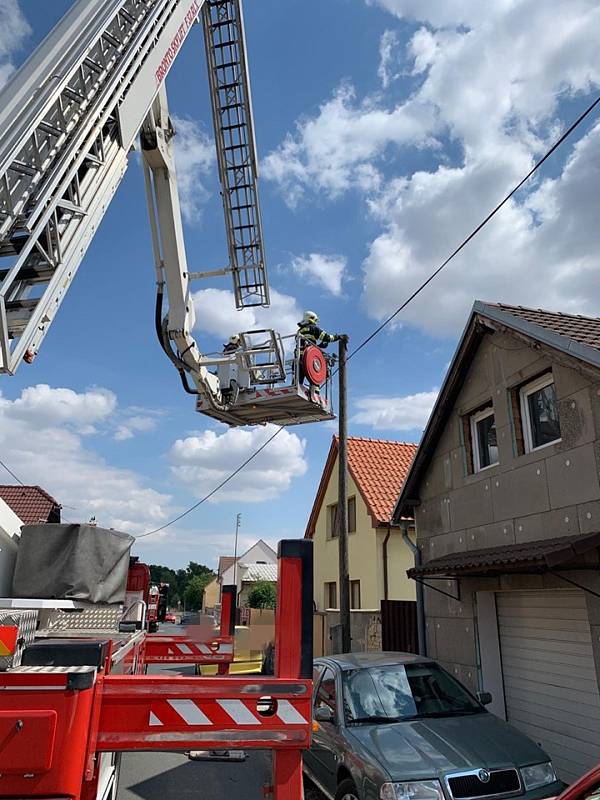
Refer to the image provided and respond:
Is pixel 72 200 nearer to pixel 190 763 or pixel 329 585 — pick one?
pixel 190 763

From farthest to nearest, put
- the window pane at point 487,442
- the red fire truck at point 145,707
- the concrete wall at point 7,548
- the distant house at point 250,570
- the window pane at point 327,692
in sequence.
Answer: the distant house at point 250,570
the window pane at point 487,442
the window pane at point 327,692
the concrete wall at point 7,548
the red fire truck at point 145,707

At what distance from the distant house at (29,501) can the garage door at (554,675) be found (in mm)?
14541

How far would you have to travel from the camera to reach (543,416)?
821 cm

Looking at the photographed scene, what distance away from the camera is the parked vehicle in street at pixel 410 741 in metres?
4.68

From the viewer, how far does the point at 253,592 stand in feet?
141

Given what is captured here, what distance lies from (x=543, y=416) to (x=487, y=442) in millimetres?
1478

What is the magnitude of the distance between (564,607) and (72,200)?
Result: 23.0ft

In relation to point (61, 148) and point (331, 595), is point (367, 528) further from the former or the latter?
point (61, 148)

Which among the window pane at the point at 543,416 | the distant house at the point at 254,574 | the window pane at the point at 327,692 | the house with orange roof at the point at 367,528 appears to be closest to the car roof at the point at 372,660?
the window pane at the point at 327,692

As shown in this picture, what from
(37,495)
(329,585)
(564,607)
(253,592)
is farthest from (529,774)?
(253,592)

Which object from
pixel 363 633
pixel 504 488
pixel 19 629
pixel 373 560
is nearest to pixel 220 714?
pixel 19 629

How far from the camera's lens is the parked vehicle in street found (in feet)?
15.4

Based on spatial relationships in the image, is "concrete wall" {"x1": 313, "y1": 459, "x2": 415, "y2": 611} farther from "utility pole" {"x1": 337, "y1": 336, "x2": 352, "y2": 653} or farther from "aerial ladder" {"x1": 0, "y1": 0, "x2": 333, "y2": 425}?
"aerial ladder" {"x1": 0, "y1": 0, "x2": 333, "y2": 425}

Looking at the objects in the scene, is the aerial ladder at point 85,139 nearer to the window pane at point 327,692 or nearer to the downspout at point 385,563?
the window pane at point 327,692
